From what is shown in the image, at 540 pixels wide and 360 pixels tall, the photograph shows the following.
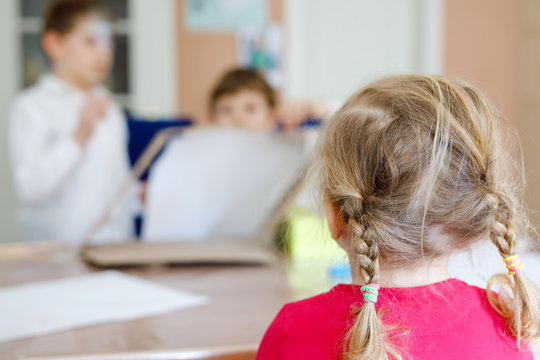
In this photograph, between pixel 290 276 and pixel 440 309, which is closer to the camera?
pixel 440 309

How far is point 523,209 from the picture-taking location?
0.53 meters

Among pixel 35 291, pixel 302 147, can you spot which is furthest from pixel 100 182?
pixel 35 291

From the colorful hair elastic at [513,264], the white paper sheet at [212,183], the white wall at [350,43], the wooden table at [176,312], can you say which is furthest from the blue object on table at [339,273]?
the white wall at [350,43]

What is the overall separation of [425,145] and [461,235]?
0.27 feet

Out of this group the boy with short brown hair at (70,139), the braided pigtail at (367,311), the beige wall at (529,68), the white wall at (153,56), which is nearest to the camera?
the braided pigtail at (367,311)

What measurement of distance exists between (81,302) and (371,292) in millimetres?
456

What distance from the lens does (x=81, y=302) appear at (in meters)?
0.77

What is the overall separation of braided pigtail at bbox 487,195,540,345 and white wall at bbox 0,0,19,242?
2571mm

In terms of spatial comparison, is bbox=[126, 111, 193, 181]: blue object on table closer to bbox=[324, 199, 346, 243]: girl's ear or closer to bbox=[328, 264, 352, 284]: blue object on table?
bbox=[328, 264, 352, 284]: blue object on table

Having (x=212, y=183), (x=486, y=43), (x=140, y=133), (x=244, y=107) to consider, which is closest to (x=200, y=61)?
(x=140, y=133)

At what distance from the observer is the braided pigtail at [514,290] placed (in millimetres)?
467

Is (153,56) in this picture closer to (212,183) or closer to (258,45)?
(258,45)

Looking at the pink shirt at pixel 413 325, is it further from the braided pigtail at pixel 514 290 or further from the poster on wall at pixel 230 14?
the poster on wall at pixel 230 14

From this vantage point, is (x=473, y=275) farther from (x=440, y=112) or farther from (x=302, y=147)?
(x=302, y=147)
